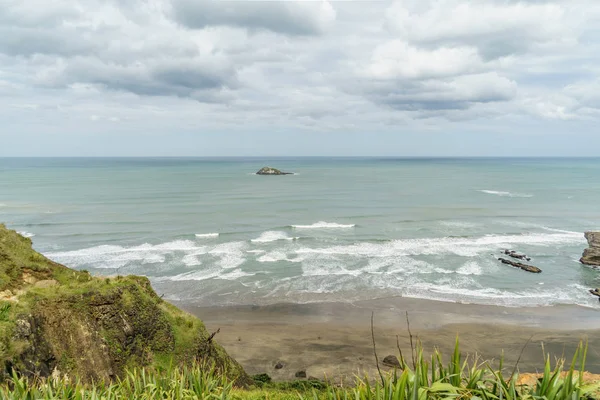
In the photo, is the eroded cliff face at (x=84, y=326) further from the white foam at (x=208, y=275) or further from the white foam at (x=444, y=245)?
the white foam at (x=444, y=245)

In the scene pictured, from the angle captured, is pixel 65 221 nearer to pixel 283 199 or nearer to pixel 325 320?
pixel 283 199

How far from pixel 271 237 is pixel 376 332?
26097 millimetres

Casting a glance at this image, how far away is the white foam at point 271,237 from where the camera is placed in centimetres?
4931

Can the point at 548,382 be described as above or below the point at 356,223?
above

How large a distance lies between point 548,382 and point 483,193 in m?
102

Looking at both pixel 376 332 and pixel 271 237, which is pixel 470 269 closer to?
pixel 376 332

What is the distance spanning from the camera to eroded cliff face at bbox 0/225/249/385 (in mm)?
13438

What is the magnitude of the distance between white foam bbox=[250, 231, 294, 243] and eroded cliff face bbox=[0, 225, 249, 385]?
29662 millimetres

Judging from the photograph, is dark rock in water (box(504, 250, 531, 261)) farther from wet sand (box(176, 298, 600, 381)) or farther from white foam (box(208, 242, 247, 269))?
white foam (box(208, 242, 247, 269))

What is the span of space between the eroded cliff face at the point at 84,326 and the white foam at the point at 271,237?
29.7 meters

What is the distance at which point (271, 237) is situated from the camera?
50844 millimetres

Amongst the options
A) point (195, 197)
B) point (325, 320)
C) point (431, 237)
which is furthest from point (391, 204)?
point (325, 320)

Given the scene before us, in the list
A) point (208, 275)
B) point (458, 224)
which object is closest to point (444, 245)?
point (458, 224)

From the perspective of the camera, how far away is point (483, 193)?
98.0 metres
